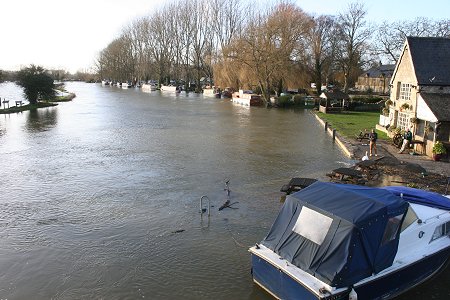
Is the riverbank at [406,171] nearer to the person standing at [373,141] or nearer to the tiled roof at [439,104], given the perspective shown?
the person standing at [373,141]

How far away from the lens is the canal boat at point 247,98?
61894mm

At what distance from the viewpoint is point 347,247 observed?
8.68 metres

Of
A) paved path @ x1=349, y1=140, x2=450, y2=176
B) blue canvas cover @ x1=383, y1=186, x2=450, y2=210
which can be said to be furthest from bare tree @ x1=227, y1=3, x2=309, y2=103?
blue canvas cover @ x1=383, y1=186, x2=450, y2=210

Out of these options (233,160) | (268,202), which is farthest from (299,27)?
(268,202)

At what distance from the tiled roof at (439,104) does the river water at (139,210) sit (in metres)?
5.70

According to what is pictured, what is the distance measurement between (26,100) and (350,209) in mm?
60343

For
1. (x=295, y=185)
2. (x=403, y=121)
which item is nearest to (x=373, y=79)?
(x=403, y=121)

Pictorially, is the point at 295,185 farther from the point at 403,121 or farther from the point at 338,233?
the point at 403,121

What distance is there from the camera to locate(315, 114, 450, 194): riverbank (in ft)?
57.8

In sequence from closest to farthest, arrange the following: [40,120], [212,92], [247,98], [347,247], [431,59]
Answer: [347,247] → [431,59] → [40,120] → [247,98] → [212,92]

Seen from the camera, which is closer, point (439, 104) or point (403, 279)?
point (403, 279)

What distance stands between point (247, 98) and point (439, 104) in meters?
40.3

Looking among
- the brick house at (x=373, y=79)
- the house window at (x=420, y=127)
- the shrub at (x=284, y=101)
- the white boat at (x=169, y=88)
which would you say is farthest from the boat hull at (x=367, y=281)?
the white boat at (x=169, y=88)

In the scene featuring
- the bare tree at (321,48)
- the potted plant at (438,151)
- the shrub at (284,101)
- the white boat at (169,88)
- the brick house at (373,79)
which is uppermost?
the bare tree at (321,48)
